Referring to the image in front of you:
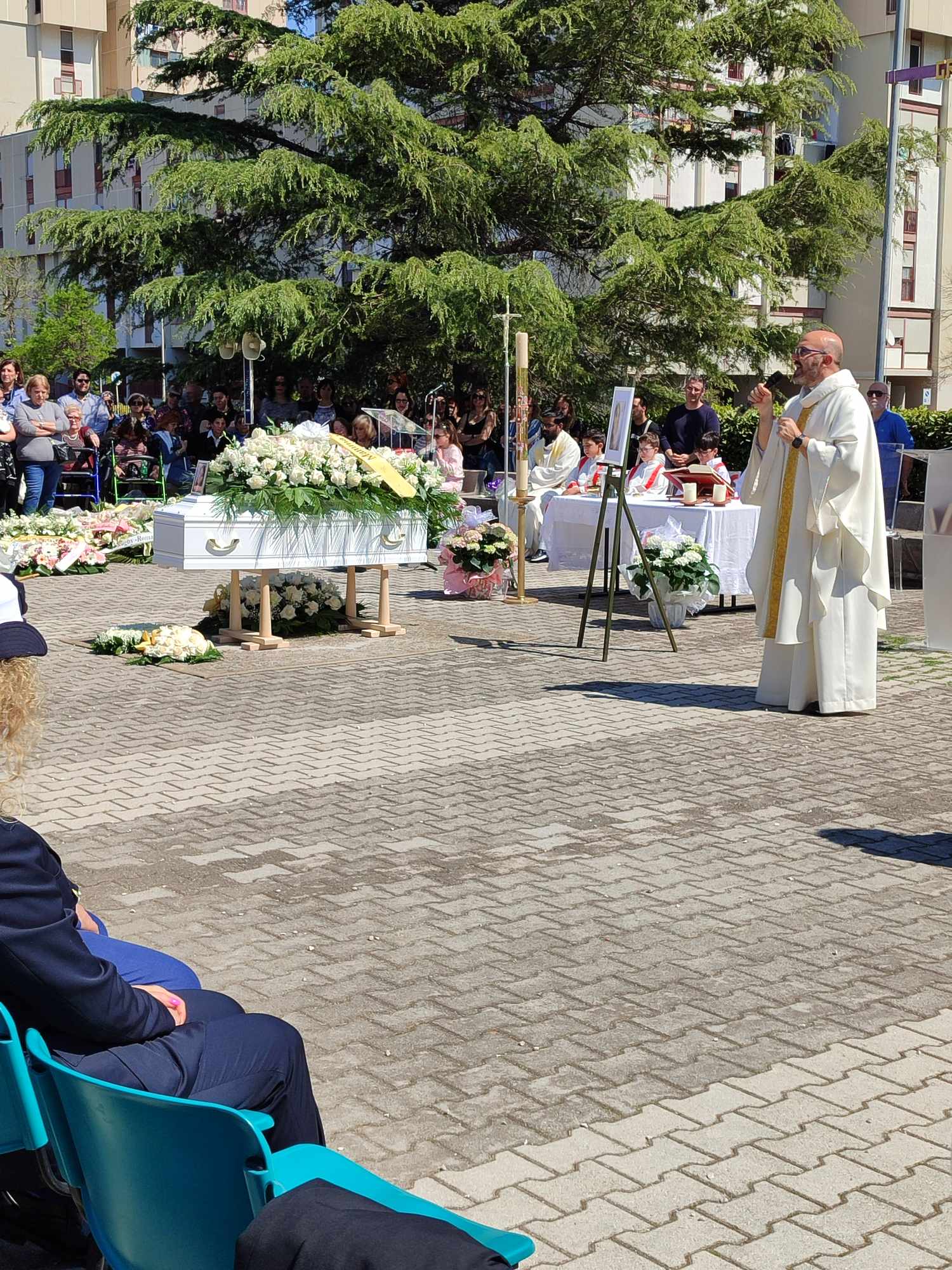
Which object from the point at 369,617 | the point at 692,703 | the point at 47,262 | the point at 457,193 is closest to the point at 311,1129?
the point at 692,703

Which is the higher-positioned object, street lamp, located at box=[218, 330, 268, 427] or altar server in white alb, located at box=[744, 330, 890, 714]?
street lamp, located at box=[218, 330, 268, 427]

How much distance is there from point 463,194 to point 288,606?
15502 millimetres

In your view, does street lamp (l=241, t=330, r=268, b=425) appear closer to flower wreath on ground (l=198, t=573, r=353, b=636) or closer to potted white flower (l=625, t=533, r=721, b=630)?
flower wreath on ground (l=198, t=573, r=353, b=636)

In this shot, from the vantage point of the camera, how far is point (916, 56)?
5234 cm

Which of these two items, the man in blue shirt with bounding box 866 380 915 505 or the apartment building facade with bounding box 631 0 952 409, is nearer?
the man in blue shirt with bounding box 866 380 915 505

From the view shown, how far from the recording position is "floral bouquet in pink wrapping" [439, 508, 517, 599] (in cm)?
1477

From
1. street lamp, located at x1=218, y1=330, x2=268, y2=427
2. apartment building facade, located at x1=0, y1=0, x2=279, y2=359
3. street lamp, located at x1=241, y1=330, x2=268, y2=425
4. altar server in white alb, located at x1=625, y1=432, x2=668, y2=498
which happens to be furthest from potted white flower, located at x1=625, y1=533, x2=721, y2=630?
apartment building facade, located at x1=0, y1=0, x2=279, y2=359

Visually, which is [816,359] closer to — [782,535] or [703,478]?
[782,535]

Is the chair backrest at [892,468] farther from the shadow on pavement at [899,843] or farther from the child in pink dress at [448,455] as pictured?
the shadow on pavement at [899,843]

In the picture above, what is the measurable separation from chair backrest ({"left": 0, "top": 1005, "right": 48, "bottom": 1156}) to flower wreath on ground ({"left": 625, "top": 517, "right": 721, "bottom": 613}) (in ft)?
33.2

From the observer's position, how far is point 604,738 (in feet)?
29.0

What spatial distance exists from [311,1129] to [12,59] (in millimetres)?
72553

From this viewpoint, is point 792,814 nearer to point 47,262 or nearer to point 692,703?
point 692,703

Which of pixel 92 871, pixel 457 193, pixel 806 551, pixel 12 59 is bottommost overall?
pixel 92 871
